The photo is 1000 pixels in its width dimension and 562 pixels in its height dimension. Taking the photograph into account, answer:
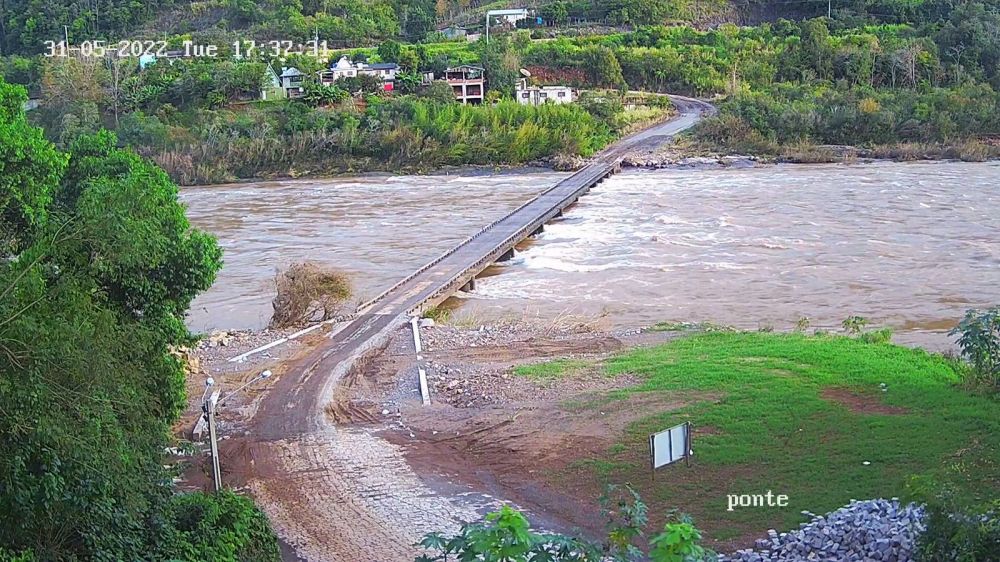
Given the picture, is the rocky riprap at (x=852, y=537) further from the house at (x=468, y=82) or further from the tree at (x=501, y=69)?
the tree at (x=501, y=69)

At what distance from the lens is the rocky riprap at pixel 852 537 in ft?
25.5

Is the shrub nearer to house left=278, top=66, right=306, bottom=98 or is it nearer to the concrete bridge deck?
the concrete bridge deck

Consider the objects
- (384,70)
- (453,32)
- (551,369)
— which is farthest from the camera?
(453,32)

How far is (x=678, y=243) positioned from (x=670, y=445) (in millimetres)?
17956

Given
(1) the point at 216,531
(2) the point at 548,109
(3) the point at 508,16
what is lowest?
(1) the point at 216,531

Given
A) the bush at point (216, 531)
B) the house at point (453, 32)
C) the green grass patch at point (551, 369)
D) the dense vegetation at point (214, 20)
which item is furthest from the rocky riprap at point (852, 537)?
the house at point (453, 32)

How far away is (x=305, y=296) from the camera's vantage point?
59.9 ft

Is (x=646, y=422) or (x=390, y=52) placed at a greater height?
(x=390, y=52)

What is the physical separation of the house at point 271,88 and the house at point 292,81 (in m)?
0.21

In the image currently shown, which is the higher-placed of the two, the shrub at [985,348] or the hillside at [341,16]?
the hillside at [341,16]

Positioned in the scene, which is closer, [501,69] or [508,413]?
[508,413]

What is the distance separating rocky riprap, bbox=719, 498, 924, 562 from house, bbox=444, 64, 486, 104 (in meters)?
47.5

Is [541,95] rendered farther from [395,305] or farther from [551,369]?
[551,369]

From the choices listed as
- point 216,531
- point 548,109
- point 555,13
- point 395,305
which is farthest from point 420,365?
point 555,13
